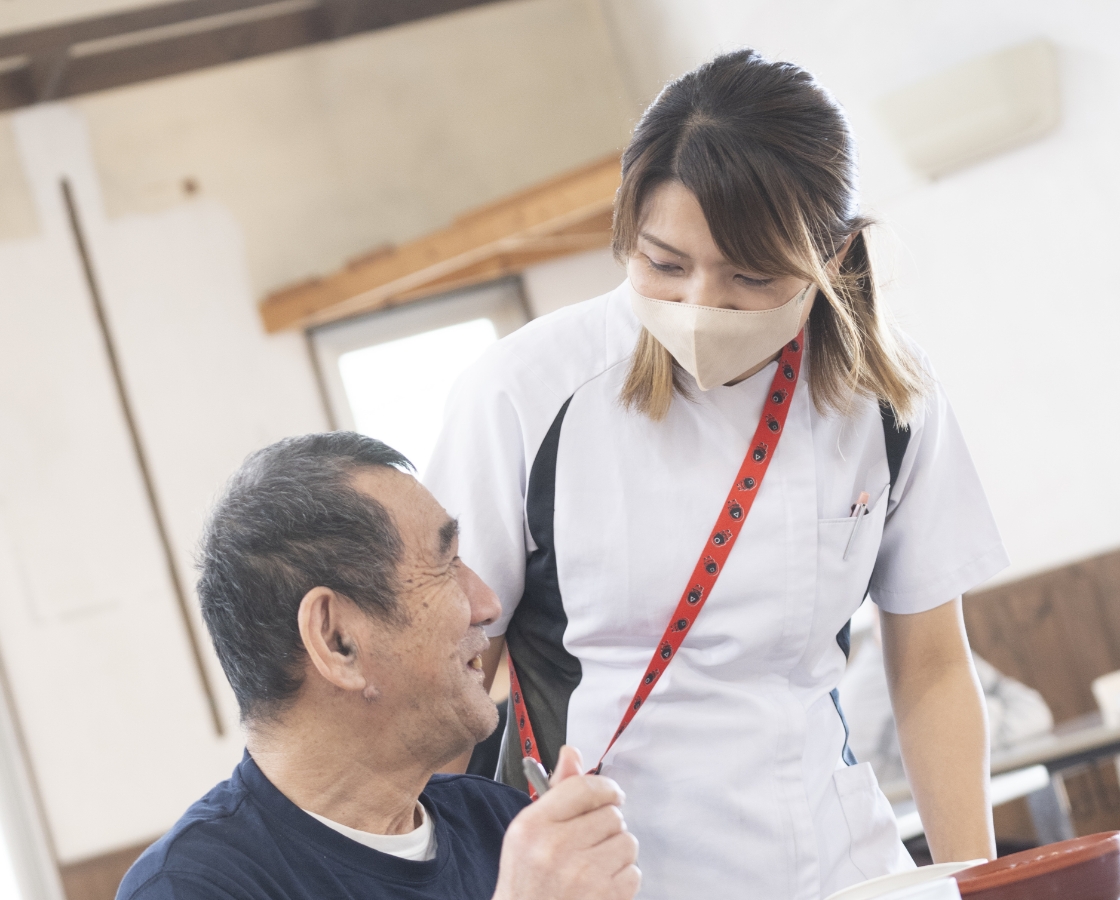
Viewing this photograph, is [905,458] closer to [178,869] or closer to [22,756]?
[178,869]

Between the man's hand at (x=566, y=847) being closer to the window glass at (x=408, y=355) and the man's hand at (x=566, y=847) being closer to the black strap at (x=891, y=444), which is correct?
the black strap at (x=891, y=444)

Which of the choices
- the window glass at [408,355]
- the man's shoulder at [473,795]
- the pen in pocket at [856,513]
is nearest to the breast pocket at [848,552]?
the pen in pocket at [856,513]

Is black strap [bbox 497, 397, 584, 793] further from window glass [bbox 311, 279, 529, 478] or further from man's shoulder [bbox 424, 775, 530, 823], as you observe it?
window glass [bbox 311, 279, 529, 478]

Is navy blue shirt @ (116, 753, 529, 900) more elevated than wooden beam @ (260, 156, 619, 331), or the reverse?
wooden beam @ (260, 156, 619, 331)

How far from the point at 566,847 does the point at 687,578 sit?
0.43 meters

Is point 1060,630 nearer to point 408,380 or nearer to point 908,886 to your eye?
point 408,380

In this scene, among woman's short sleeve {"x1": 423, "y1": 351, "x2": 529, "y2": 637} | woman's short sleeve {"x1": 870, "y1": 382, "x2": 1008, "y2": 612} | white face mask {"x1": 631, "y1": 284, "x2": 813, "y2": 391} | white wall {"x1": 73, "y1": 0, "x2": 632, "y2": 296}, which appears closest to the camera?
white face mask {"x1": 631, "y1": 284, "x2": 813, "y2": 391}

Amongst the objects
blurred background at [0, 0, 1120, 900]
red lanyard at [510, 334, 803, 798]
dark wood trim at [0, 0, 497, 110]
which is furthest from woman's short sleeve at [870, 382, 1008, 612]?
dark wood trim at [0, 0, 497, 110]

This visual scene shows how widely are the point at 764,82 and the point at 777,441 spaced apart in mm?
401

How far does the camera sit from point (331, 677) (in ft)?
→ 3.74

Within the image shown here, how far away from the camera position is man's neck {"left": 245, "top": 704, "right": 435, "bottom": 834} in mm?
1166

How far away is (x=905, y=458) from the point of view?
1445 millimetres

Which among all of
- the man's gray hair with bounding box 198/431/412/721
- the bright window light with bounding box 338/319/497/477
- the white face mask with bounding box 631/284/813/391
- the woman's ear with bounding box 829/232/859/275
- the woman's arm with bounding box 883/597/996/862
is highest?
the bright window light with bounding box 338/319/497/477

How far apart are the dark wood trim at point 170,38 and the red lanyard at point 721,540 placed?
4.16 m
